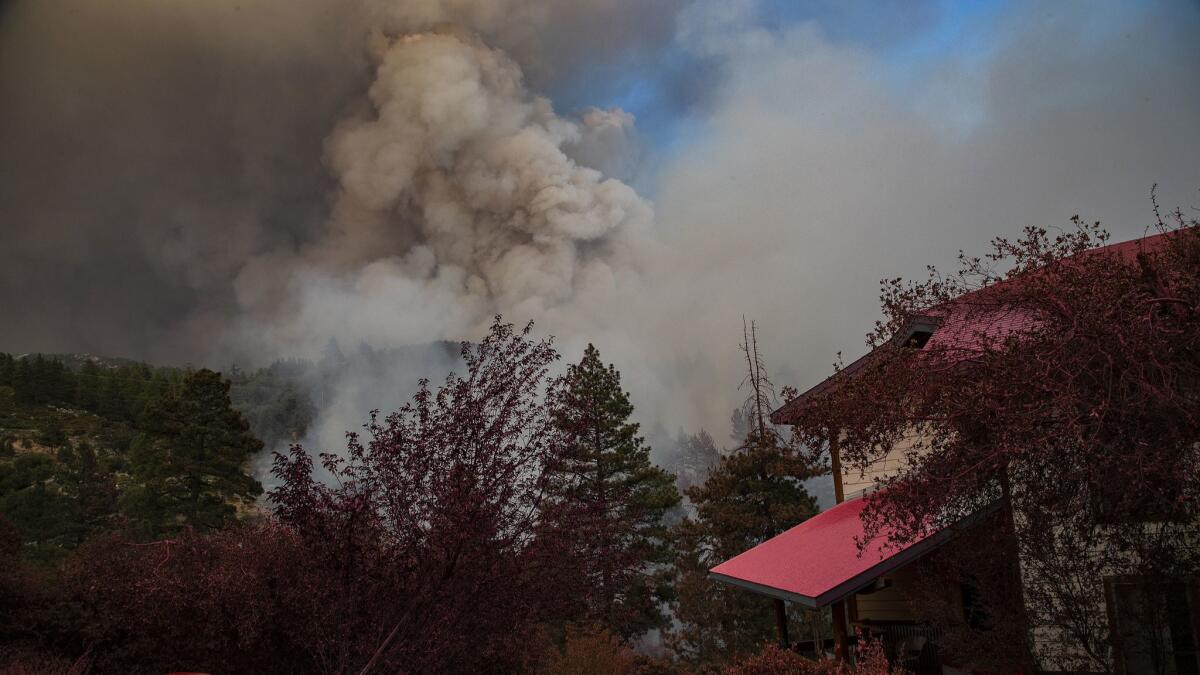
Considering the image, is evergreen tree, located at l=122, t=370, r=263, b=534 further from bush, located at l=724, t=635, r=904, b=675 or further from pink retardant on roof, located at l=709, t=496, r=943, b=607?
bush, located at l=724, t=635, r=904, b=675

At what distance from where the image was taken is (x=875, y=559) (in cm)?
925

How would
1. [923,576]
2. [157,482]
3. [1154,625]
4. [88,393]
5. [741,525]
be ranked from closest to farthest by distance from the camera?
1. [1154,625]
2. [923,576]
3. [741,525]
4. [157,482]
5. [88,393]

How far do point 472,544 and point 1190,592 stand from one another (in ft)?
22.8

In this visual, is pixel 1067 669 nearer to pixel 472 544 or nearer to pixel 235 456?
pixel 472 544

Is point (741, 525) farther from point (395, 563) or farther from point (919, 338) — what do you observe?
point (395, 563)

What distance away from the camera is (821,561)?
10.5 meters

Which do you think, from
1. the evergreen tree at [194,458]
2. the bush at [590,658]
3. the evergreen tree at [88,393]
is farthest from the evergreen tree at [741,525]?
the evergreen tree at [88,393]

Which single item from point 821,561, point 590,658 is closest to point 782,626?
point 821,561

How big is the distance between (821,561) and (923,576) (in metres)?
1.62

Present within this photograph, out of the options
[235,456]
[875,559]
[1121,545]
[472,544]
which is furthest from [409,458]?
[235,456]

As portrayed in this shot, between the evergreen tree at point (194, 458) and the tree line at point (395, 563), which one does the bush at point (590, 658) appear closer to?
the tree line at point (395, 563)

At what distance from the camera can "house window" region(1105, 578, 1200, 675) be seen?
25.3 feet

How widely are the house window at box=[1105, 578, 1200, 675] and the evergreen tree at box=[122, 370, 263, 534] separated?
90.6ft

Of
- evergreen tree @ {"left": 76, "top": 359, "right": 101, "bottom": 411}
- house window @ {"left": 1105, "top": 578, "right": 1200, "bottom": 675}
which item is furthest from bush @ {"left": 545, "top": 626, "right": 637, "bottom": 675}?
evergreen tree @ {"left": 76, "top": 359, "right": 101, "bottom": 411}
